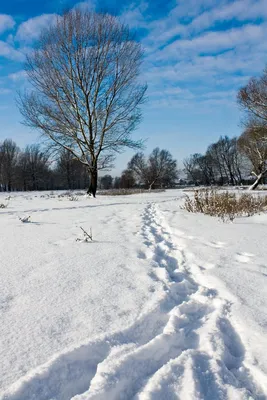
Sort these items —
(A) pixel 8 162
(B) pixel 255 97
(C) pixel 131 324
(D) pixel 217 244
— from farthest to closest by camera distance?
(A) pixel 8 162
(B) pixel 255 97
(D) pixel 217 244
(C) pixel 131 324

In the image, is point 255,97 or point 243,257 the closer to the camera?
point 243,257

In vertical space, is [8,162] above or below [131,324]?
above

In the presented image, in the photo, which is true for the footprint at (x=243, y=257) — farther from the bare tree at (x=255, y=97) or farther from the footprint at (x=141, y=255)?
the bare tree at (x=255, y=97)

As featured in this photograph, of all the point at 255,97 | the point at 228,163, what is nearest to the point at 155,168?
the point at 228,163

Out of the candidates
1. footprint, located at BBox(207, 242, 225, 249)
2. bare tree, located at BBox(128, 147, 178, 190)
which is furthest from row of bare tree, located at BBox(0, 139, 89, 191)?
footprint, located at BBox(207, 242, 225, 249)

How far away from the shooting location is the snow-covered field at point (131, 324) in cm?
107

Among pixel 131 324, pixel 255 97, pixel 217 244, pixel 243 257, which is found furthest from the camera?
pixel 255 97

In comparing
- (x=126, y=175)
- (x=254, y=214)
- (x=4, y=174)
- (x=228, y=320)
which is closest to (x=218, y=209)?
(x=254, y=214)

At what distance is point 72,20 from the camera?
489 inches

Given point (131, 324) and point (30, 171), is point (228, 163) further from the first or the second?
point (131, 324)

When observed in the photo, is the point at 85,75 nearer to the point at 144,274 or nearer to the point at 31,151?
the point at 144,274

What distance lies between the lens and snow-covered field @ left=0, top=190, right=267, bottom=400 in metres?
1.07

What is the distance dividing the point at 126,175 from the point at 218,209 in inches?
1927

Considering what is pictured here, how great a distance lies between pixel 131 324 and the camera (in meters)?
1.51
